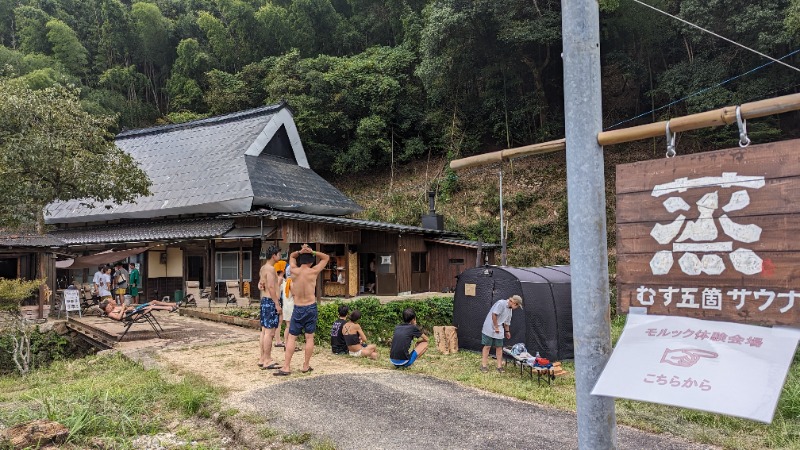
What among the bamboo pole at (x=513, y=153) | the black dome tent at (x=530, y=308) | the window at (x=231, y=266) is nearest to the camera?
the bamboo pole at (x=513, y=153)

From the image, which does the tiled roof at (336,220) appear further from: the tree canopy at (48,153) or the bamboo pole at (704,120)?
the bamboo pole at (704,120)

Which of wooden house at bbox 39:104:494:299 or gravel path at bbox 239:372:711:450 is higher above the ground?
wooden house at bbox 39:104:494:299

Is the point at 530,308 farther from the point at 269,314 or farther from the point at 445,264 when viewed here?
the point at 445,264

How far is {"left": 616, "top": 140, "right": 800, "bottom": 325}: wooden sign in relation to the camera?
2025 millimetres

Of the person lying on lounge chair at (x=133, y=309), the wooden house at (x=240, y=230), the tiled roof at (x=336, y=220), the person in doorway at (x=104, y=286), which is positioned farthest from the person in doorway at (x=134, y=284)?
the person lying on lounge chair at (x=133, y=309)

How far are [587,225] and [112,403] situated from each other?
19.5 feet

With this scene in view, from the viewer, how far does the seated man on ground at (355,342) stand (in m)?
9.18

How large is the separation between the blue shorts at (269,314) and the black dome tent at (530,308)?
4703 millimetres

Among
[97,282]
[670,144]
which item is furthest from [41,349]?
[670,144]

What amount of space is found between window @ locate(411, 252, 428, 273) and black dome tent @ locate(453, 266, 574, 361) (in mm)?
8008

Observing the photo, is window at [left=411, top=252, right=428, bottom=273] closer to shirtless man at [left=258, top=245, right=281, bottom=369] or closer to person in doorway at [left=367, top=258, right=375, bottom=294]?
person in doorway at [left=367, top=258, right=375, bottom=294]

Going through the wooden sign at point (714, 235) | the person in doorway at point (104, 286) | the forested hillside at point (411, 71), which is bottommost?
the person in doorway at point (104, 286)

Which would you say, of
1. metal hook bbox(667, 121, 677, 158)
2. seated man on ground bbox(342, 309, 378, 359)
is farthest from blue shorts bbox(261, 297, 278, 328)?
metal hook bbox(667, 121, 677, 158)

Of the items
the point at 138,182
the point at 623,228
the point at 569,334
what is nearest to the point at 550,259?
the point at 569,334
